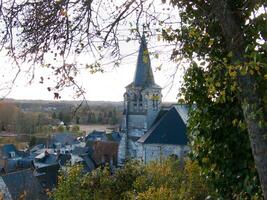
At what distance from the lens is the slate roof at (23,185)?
24.8 metres

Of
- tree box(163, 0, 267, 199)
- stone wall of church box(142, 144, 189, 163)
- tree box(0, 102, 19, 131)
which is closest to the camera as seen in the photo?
tree box(163, 0, 267, 199)

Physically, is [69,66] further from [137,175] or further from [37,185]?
[37,185]

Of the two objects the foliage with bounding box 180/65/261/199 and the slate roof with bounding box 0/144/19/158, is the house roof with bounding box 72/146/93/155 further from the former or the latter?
the foliage with bounding box 180/65/261/199

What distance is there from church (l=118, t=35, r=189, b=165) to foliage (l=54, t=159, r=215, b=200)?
14097mm

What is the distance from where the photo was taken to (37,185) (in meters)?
26.2

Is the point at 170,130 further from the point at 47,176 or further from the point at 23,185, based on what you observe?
the point at 23,185


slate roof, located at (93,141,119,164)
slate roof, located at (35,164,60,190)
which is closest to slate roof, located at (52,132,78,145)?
slate roof, located at (93,141,119,164)

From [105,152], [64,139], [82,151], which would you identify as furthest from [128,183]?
[64,139]

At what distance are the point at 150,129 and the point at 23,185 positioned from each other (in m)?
12.2

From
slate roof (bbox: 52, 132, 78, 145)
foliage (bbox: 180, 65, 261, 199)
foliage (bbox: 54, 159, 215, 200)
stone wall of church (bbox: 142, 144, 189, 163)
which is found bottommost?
slate roof (bbox: 52, 132, 78, 145)

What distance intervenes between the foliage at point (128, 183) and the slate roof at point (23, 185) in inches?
500

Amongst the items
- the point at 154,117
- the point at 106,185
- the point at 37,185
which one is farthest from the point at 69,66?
the point at 154,117

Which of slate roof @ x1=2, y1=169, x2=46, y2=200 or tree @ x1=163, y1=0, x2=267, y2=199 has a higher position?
tree @ x1=163, y1=0, x2=267, y2=199

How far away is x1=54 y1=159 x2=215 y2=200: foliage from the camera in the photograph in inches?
435
